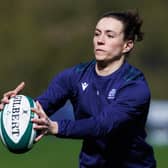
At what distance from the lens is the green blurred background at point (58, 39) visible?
111 feet

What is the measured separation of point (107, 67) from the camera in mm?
8195

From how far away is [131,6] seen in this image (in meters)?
34.9

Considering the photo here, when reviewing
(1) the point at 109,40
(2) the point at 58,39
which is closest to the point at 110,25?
(1) the point at 109,40

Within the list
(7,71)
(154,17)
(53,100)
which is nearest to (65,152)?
(53,100)

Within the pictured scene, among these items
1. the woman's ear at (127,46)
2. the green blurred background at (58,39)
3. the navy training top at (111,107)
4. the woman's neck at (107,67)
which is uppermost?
the woman's ear at (127,46)

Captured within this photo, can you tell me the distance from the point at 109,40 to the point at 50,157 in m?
7.59

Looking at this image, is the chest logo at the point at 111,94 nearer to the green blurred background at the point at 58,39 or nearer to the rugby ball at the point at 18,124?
the rugby ball at the point at 18,124

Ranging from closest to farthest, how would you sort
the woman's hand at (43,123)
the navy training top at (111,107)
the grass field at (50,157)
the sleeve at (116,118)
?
the woman's hand at (43,123) < the sleeve at (116,118) < the navy training top at (111,107) < the grass field at (50,157)

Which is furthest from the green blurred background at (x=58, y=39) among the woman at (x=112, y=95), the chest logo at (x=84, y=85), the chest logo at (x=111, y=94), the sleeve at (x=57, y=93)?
the chest logo at (x=111, y=94)

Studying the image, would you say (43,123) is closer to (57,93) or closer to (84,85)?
(84,85)

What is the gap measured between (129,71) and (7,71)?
2593 centimetres

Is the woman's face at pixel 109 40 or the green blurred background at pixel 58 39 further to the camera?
the green blurred background at pixel 58 39

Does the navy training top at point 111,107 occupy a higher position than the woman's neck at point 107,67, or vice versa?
the woman's neck at point 107,67

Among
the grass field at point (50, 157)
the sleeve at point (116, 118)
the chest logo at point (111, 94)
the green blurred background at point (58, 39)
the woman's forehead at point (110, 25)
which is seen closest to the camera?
the sleeve at point (116, 118)
